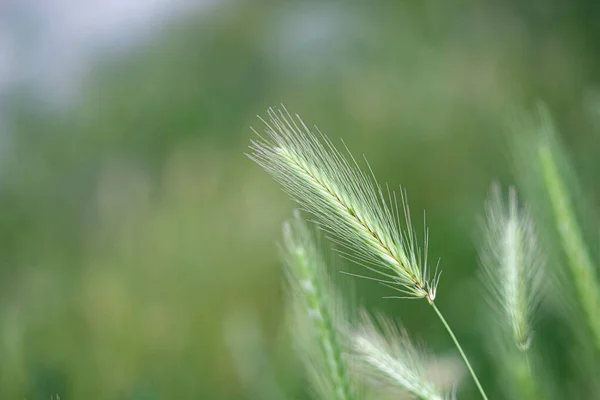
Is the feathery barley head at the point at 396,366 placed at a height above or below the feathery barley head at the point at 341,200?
below

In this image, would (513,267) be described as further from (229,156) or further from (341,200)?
(229,156)

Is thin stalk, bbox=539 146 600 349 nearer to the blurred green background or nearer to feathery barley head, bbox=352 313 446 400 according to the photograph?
feathery barley head, bbox=352 313 446 400

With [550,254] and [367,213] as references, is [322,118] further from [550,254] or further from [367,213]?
[367,213]

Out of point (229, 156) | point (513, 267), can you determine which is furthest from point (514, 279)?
point (229, 156)

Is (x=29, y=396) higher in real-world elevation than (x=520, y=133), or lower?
lower

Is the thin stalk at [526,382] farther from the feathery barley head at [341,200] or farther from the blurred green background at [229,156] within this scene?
the blurred green background at [229,156]

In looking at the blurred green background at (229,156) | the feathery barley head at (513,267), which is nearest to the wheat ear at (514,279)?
the feathery barley head at (513,267)

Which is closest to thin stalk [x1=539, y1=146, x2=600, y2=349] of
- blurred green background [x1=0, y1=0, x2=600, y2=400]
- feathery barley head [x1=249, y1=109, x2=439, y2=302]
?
feathery barley head [x1=249, y1=109, x2=439, y2=302]

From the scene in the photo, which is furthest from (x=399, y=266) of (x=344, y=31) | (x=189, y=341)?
(x=344, y=31)

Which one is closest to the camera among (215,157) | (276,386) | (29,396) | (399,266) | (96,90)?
(399,266)
